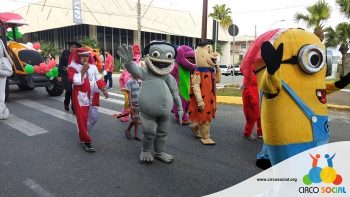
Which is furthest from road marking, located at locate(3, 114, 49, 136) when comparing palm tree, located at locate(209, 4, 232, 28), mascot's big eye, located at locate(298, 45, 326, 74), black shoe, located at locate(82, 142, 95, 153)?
palm tree, located at locate(209, 4, 232, 28)

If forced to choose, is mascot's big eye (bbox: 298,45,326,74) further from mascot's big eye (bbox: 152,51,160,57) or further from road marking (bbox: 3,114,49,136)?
road marking (bbox: 3,114,49,136)

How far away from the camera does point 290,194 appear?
2750mm

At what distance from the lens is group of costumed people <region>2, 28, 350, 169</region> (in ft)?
9.45

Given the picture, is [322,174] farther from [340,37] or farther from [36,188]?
[340,37]

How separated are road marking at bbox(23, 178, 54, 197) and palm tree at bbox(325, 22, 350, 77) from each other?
64.9ft

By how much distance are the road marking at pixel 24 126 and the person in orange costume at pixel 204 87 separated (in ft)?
9.49

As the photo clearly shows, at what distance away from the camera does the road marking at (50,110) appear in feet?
25.4

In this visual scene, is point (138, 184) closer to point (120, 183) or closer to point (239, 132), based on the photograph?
point (120, 183)

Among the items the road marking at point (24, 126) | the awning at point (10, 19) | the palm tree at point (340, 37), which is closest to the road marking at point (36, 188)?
the road marking at point (24, 126)

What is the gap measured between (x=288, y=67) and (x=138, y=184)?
2.20 meters

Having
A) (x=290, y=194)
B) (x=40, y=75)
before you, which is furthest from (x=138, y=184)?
(x=40, y=75)

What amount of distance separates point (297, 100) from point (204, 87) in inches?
117

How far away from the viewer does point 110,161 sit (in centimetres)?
493

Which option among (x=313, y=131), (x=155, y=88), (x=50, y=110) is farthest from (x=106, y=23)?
(x=313, y=131)
